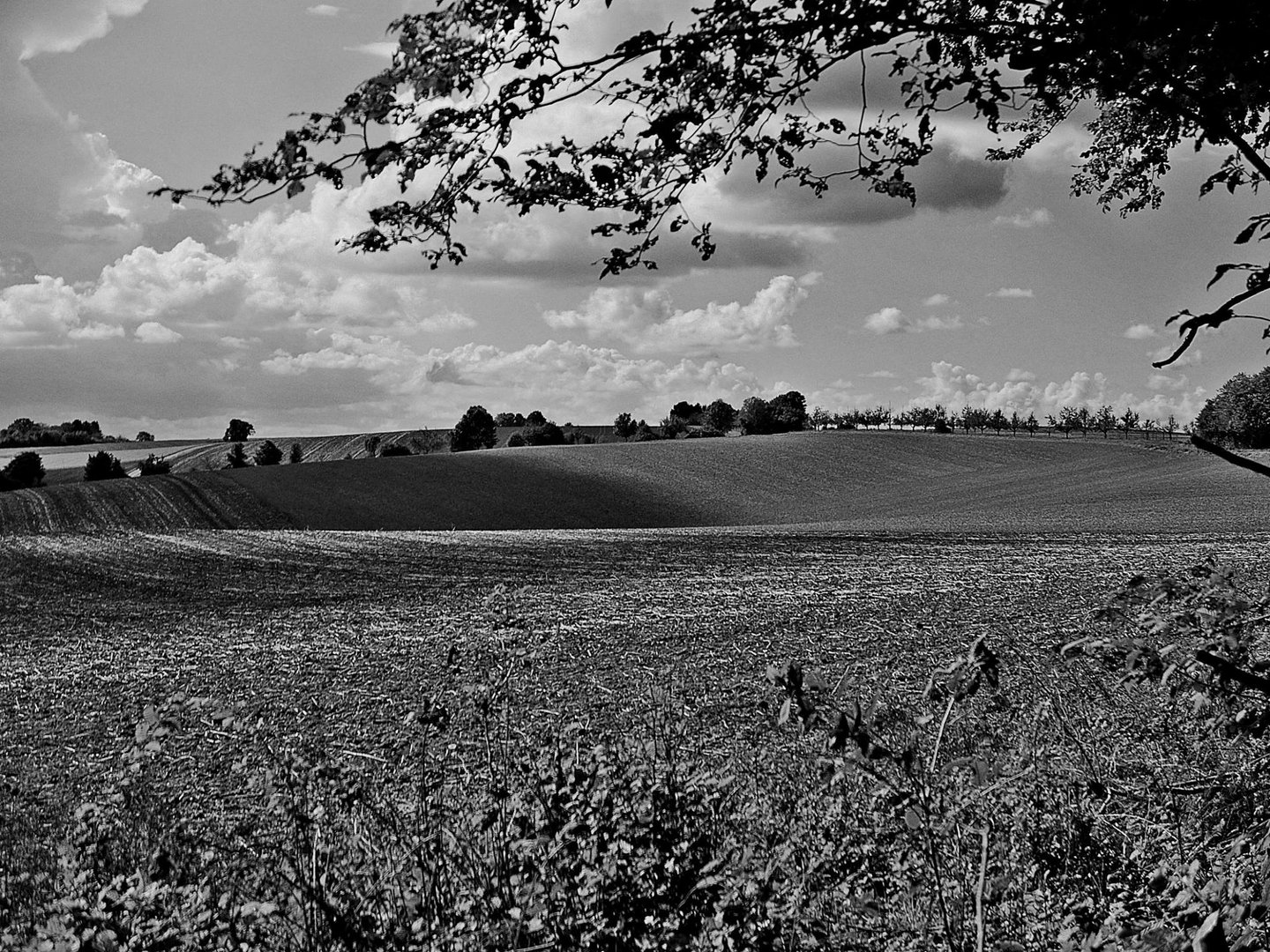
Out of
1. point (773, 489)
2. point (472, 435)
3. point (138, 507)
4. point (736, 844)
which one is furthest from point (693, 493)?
point (736, 844)

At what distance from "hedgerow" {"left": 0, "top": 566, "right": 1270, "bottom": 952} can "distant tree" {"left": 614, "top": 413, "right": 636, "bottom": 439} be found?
252 ft

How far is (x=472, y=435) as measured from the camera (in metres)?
77.3

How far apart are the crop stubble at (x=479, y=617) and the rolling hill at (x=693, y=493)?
9.41 m

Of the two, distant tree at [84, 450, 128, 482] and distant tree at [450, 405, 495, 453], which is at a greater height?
distant tree at [450, 405, 495, 453]

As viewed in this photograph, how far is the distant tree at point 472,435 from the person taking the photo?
253 feet

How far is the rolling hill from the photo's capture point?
1377 inches

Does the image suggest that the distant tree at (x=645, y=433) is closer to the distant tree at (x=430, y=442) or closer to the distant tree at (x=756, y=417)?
the distant tree at (x=756, y=417)

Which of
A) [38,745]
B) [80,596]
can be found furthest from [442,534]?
[38,745]

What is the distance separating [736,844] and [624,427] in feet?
260

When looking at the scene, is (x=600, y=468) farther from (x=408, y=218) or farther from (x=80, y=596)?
(x=408, y=218)

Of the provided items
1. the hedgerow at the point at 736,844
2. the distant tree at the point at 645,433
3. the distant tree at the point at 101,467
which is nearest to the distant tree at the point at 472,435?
the distant tree at the point at 645,433

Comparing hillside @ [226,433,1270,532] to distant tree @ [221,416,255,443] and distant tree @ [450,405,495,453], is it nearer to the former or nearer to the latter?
distant tree @ [450,405,495,453]

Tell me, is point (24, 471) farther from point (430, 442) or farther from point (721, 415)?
point (721, 415)

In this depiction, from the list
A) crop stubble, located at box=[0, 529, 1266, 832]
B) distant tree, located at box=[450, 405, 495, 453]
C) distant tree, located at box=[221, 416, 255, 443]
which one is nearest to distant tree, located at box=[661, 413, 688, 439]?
distant tree, located at box=[450, 405, 495, 453]
